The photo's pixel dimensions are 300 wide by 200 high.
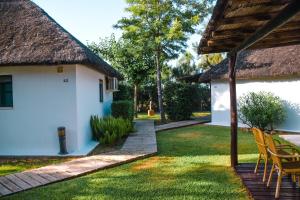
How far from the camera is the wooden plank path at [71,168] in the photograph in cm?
705

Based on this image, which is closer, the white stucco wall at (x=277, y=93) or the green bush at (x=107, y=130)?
the green bush at (x=107, y=130)

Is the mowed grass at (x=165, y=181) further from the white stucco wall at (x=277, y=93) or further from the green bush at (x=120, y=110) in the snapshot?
the white stucco wall at (x=277, y=93)

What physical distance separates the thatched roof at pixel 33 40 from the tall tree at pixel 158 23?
26.7 ft

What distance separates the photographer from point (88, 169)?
8.13m

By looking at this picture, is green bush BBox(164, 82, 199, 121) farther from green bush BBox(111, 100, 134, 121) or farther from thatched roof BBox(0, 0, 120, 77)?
thatched roof BBox(0, 0, 120, 77)

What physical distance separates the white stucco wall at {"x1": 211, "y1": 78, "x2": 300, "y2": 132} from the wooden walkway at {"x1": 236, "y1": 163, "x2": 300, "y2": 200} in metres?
9.40

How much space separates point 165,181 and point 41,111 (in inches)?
199

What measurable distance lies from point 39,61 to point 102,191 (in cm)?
466

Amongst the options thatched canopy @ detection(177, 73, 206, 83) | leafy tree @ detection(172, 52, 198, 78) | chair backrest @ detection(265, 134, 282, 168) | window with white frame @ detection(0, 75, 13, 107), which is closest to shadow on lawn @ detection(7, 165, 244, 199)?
chair backrest @ detection(265, 134, 282, 168)

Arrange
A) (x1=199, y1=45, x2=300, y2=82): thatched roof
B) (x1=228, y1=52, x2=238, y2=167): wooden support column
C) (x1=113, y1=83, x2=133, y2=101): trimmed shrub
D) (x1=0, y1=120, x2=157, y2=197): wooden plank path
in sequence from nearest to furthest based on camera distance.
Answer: (x1=0, y1=120, x2=157, y2=197): wooden plank path < (x1=228, y1=52, x2=238, y2=167): wooden support column < (x1=199, y1=45, x2=300, y2=82): thatched roof < (x1=113, y1=83, x2=133, y2=101): trimmed shrub

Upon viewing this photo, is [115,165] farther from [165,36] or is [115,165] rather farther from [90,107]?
[165,36]

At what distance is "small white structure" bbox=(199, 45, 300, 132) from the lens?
619 inches

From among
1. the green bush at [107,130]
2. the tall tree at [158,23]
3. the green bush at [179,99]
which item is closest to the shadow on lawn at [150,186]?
the green bush at [107,130]

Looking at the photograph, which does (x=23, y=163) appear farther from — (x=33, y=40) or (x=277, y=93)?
(x=277, y=93)
